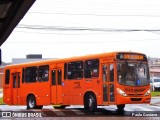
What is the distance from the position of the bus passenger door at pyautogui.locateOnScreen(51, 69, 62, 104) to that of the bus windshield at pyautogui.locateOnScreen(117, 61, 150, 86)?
4501mm

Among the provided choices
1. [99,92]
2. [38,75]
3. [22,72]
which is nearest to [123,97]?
[99,92]

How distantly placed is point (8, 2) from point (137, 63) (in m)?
12.5

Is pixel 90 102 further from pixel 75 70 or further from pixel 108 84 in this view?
pixel 75 70

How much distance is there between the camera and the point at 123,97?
62.1 feet

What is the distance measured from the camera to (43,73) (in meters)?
23.8

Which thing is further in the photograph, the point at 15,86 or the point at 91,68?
the point at 15,86

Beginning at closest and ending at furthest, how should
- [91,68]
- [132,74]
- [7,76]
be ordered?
1. [132,74]
2. [91,68]
3. [7,76]

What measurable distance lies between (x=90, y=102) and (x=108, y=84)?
4.76ft

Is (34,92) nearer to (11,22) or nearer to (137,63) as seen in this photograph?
(137,63)

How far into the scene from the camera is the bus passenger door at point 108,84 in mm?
19266

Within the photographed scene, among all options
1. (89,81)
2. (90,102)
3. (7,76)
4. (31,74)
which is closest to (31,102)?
(31,74)

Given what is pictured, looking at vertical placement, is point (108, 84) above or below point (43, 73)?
below

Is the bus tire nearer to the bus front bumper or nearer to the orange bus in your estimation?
the orange bus

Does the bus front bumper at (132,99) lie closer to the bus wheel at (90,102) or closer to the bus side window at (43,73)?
the bus wheel at (90,102)
